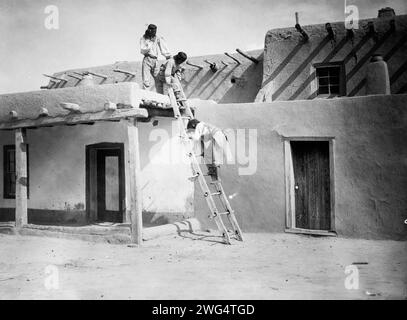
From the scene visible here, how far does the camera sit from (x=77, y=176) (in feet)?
43.8

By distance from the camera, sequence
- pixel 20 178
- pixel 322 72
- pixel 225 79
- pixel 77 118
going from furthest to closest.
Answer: pixel 225 79
pixel 322 72
pixel 20 178
pixel 77 118

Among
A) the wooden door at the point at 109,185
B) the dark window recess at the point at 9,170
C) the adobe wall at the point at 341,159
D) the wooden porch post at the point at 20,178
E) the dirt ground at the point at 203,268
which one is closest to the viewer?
the dirt ground at the point at 203,268

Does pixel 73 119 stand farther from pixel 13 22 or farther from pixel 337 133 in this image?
pixel 337 133

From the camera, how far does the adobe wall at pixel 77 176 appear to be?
12.1 metres

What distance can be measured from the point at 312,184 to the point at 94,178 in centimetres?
648

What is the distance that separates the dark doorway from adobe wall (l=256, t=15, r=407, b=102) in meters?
3.33

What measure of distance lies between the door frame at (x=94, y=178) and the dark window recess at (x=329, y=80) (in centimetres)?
650

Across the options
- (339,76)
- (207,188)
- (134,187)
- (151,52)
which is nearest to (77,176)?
(134,187)

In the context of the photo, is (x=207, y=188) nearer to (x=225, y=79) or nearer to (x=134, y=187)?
(x=134, y=187)

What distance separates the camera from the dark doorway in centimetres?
1050

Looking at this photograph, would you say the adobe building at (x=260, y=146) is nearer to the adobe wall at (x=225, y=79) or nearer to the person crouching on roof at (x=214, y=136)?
the adobe wall at (x=225, y=79)

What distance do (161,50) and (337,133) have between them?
486 cm

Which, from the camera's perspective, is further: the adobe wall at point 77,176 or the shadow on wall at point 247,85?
the shadow on wall at point 247,85

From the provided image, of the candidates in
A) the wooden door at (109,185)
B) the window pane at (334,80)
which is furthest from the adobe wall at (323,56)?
the wooden door at (109,185)
